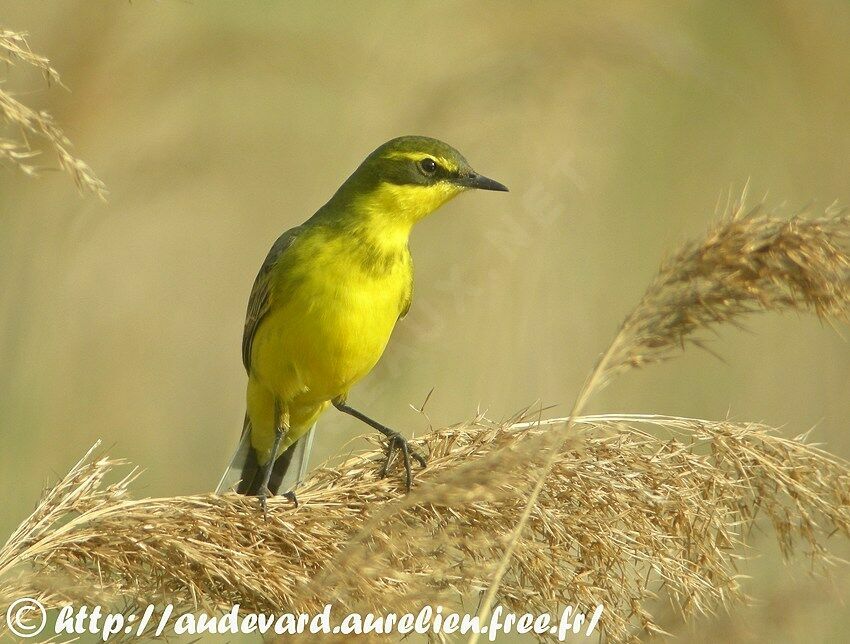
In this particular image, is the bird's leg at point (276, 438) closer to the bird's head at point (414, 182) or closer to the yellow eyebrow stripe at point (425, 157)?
the bird's head at point (414, 182)

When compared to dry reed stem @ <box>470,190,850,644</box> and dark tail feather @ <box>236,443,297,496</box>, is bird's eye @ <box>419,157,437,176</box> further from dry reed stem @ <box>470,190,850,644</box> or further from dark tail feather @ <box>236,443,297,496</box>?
dry reed stem @ <box>470,190,850,644</box>

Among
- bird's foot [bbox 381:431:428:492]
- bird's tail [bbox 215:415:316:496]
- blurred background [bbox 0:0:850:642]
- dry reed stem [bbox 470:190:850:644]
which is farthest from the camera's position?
bird's tail [bbox 215:415:316:496]

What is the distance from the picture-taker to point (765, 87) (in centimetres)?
653

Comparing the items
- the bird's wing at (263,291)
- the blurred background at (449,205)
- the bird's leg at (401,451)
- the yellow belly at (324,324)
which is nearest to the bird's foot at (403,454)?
the bird's leg at (401,451)

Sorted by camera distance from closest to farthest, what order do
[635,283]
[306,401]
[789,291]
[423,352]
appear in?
[789,291], [306,401], [423,352], [635,283]

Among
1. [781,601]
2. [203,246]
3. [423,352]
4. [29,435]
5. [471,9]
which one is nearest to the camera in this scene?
[781,601]

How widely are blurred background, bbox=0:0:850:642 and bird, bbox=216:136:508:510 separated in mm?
277

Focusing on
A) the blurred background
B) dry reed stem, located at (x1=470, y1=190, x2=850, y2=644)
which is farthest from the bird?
dry reed stem, located at (x1=470, y1=190, x2=850, y2=644)

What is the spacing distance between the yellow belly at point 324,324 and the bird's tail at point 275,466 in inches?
15.8

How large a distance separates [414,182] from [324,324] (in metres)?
0.81

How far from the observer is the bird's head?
481cm

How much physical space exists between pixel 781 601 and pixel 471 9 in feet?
11.5

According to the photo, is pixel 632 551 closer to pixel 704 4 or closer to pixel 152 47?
pixel 152 47

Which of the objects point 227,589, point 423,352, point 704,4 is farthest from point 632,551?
point 704,4
